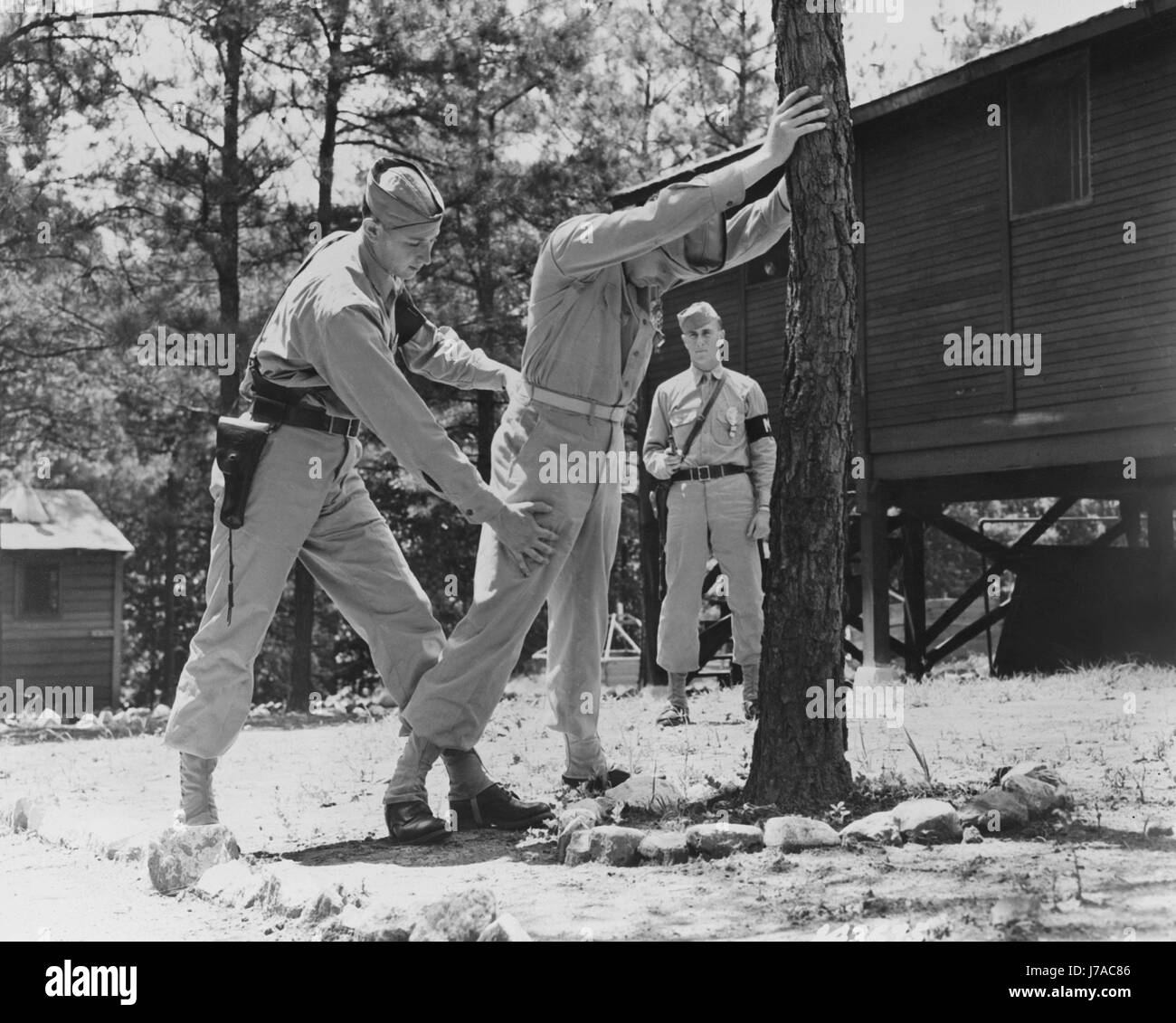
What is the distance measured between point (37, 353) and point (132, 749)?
8188 mm

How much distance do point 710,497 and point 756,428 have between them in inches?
19.3

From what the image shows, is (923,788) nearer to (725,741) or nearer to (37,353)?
(725,741)

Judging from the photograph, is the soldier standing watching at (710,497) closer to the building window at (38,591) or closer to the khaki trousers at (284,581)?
the khaki trousers at (284,581)

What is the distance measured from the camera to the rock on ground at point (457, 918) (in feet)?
10.3

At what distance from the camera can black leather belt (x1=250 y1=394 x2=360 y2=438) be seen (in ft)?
14.5

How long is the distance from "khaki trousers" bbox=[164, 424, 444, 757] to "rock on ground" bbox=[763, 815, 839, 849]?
4.15ft

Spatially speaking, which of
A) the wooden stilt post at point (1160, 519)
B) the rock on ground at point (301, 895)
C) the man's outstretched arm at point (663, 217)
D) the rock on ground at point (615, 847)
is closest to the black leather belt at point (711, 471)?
the man's outstretched arm at point (663, 217)

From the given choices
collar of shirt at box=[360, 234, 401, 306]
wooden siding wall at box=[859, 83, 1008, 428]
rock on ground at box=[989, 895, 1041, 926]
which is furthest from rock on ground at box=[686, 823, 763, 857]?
wooden siding wall at box=[859, 83, 1008, 428]

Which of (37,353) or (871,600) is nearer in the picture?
(871,600)

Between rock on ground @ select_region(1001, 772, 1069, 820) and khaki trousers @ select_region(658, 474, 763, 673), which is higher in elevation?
khaki trousers @ select_region(658, 474, 763, 673)

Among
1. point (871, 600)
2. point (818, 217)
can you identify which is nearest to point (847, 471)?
point (818, 217)

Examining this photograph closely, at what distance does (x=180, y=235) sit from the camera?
54.1 feet

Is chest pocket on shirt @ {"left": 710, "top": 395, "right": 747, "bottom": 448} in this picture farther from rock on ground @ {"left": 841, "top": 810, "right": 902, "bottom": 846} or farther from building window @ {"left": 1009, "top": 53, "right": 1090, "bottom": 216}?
building window @ {"left": 1009, "top": 53, "right": 1090, "bottom": 216}

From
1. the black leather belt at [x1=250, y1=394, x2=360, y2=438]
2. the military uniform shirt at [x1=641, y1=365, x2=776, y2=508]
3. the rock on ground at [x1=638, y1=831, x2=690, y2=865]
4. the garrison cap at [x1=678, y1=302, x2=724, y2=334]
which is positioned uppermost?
the garrison cap at [x1=678, y1=302, x2=724, y2=334]
